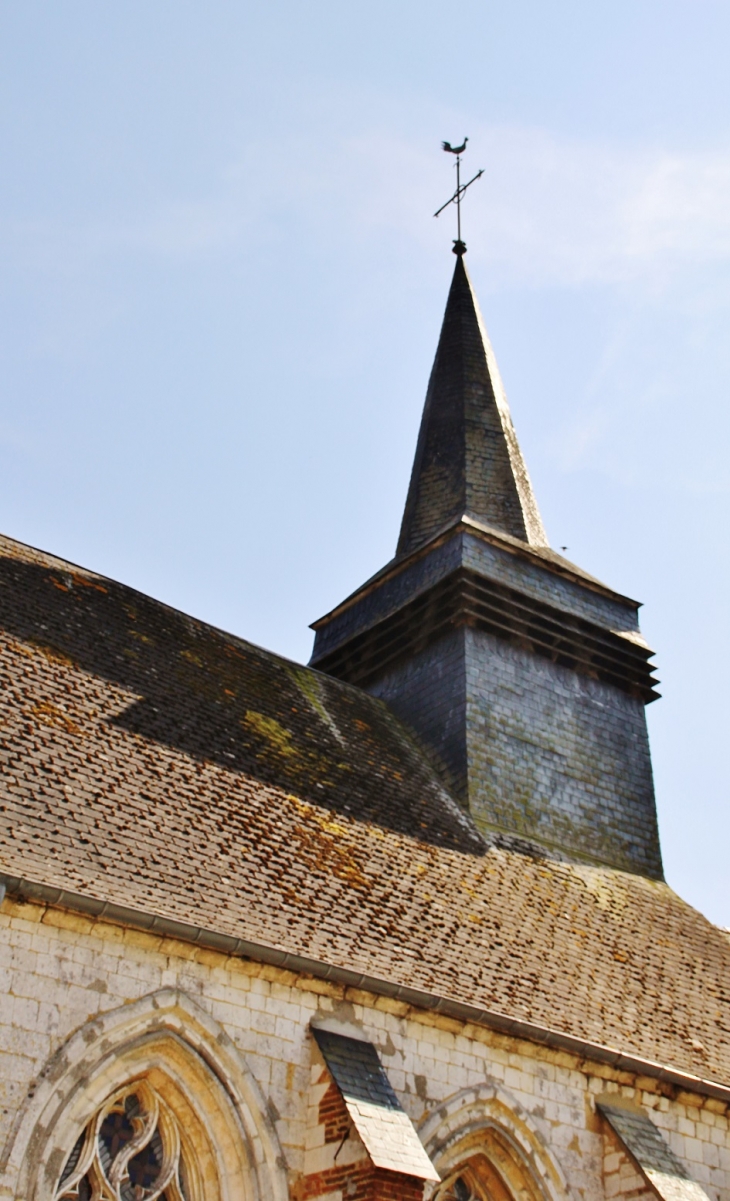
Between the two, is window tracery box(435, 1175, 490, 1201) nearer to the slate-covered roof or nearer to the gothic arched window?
the gothic arched window

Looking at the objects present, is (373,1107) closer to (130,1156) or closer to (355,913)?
(130,1156)

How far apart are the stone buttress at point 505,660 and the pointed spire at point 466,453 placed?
31 mm

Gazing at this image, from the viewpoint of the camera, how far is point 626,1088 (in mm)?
11508

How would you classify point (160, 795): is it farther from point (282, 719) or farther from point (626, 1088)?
point (626, 1088)

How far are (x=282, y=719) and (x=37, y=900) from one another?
5290 mm

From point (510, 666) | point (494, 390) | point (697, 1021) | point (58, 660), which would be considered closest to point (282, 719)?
point (58, 660)

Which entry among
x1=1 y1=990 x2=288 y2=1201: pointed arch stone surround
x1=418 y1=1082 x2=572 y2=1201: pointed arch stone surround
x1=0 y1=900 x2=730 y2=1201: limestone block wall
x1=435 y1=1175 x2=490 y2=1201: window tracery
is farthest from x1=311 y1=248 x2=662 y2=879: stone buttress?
x1=1 y1=990 x2=288 y2=1201: pointed arch stone surround

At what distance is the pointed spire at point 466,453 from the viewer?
61.2ft

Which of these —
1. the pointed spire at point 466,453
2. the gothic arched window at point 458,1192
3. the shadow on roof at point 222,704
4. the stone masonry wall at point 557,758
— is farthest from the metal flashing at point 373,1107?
Result: the pointed spire at point 466,453

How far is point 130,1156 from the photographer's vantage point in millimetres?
9016

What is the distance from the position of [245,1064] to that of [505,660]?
8003mm

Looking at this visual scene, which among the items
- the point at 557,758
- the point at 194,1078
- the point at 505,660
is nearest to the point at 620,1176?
the point at 194,1078

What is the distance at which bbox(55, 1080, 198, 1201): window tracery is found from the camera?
8.69 meters

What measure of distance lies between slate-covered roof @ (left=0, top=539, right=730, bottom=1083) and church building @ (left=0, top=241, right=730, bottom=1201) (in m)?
0.04
